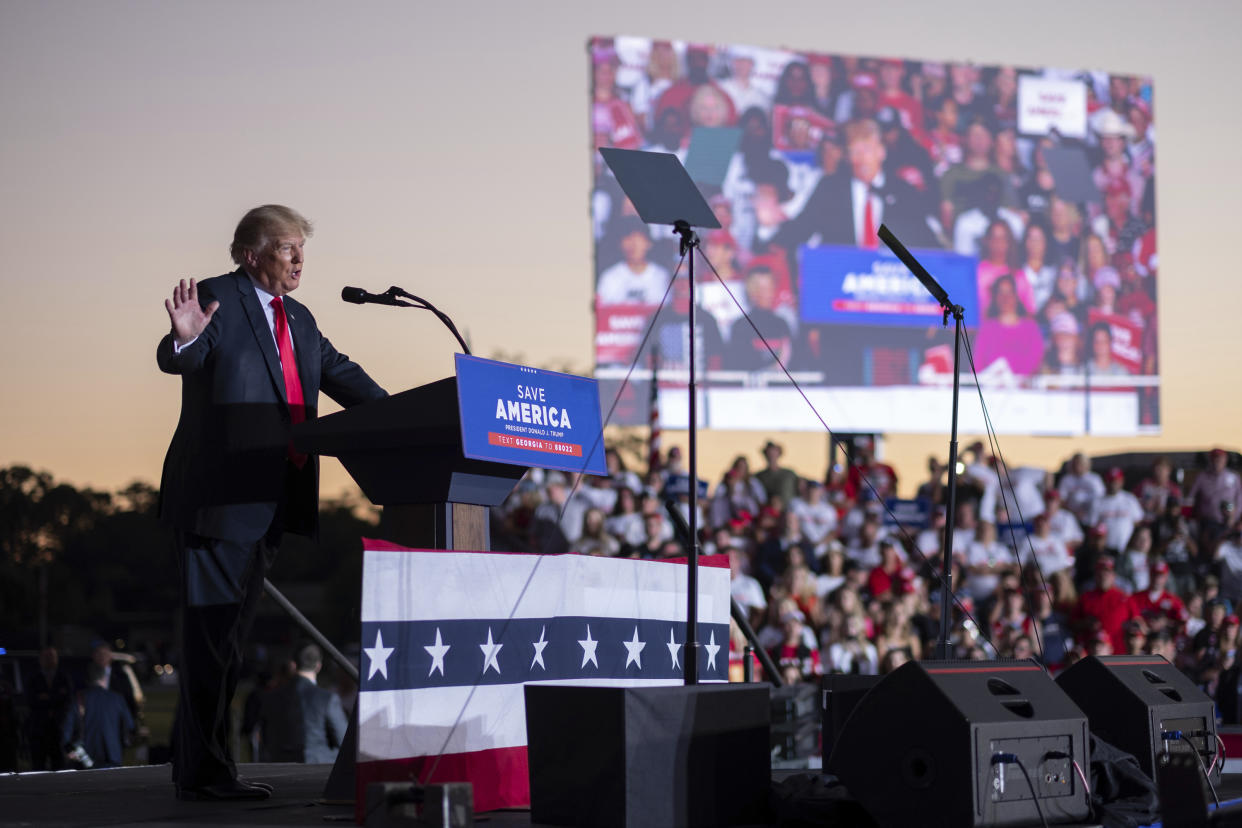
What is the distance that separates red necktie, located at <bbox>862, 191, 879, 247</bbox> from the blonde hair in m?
12.3

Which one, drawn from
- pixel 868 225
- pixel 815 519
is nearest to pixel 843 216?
pixel 868 225

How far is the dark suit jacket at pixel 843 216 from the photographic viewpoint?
51.6 ft

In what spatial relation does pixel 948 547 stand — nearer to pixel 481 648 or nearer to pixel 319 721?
pixel 481 648

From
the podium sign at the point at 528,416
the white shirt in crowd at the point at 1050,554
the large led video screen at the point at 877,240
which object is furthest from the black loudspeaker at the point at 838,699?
the large led video screen at the point at 877,240

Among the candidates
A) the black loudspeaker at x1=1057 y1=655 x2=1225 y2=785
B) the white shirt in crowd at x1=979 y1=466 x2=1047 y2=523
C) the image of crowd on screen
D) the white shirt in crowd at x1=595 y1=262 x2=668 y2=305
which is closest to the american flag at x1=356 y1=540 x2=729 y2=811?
the black loudspeaker at x1=1057 y1=655 x2=1225 y2=785

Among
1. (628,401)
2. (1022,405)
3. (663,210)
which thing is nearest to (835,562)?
(628,401)

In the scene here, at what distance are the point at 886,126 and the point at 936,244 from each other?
4.55 feet

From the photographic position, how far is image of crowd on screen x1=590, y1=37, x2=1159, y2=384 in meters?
15.3

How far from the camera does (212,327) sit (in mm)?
3986

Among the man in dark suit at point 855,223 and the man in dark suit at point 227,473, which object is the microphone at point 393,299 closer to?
the man in dark suit at point 227,473

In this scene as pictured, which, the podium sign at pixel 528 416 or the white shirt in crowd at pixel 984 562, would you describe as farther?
the white shirt in crowd at pixel 984 562

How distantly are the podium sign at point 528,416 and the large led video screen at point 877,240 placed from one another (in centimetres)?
1034

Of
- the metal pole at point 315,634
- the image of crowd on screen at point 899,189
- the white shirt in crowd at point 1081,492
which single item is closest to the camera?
the metal pole at point 315,634

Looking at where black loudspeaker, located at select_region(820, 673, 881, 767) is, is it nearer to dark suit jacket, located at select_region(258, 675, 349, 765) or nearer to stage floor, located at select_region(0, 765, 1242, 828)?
stage floor, located at select_region(0, 765, 1242, 828)
